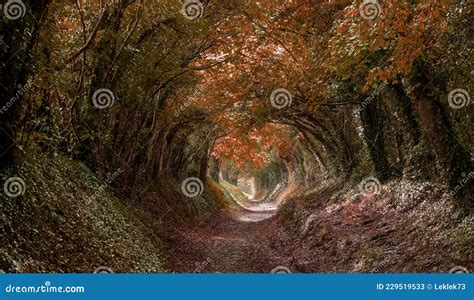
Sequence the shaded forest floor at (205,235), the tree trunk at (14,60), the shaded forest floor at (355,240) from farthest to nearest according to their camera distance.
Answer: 1. the shaded forest floor at (355,240)
2. the shaded forest floor at (205,235)
3. the tree trunk at (14,60)

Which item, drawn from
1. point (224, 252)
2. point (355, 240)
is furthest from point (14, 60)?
point (224, 252)

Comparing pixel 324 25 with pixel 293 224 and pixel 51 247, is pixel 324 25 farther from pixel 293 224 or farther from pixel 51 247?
pixel 51 247

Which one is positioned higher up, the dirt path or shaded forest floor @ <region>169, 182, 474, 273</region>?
shaded forest floor @ <region>169, 182, 474, 273</region>

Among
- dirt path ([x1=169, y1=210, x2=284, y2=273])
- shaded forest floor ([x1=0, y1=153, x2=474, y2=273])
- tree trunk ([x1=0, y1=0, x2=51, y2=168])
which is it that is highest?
tree trunk ([x1=0, y1=0, x2=51, y2=168])

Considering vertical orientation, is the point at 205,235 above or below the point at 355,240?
below

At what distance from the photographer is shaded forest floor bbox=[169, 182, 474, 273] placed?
10.6 metres

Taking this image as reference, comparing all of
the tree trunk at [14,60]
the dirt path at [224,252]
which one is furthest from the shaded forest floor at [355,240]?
the tree trunk at [14,60]

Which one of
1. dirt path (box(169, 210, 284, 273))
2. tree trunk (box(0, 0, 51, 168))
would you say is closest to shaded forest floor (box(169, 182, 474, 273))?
dirt path (box(169, 210, 284, 273))

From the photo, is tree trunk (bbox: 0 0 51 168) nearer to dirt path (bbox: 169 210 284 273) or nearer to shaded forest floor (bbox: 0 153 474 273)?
shaded forest floor (bbox: 0 153 474 273)

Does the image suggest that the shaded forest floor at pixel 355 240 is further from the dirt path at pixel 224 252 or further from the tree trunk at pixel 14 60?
the tree trunk at pixel 14 60

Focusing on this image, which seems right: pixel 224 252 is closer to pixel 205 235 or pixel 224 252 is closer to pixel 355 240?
pixel 205 235

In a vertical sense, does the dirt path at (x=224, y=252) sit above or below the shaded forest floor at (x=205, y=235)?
below

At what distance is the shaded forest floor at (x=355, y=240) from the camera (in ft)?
34.8

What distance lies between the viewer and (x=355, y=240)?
1373 centimetres
